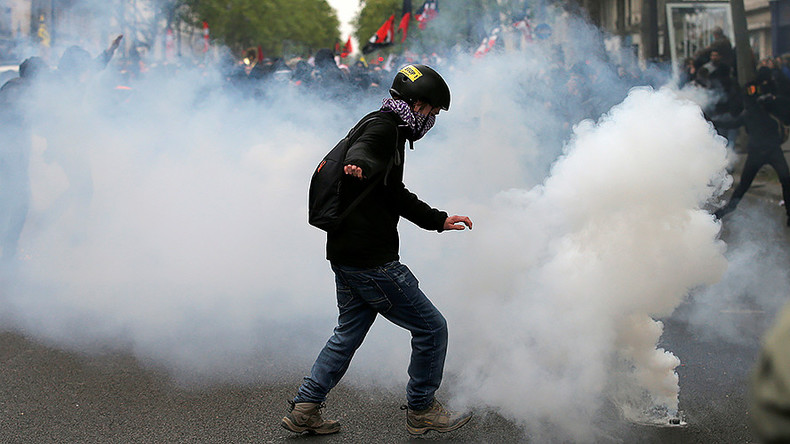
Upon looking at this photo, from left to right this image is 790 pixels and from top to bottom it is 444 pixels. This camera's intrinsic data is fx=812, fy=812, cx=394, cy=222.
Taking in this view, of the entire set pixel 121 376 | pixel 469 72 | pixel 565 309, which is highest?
pixel 469 72

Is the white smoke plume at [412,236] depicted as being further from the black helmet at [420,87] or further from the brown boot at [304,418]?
the black helmet at [420,87]

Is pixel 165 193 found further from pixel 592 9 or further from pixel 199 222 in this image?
pixel 592 9

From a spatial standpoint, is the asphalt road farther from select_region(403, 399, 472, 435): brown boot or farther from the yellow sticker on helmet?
the yellow sticker on helmet

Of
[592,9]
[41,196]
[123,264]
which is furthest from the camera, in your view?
[592,9]

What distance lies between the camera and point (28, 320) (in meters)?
5.07

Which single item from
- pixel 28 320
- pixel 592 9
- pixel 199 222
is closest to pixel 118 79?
pixel 199 222

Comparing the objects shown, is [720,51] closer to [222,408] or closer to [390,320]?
[390,320]

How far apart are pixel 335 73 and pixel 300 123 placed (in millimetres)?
1370

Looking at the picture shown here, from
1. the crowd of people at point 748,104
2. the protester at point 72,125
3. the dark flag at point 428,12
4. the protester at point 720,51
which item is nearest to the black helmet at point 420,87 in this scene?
the protester at point 72,125

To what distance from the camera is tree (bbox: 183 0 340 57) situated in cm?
2260

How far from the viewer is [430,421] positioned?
3381mm

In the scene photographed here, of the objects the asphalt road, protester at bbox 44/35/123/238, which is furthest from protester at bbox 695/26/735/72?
protester at bbox 44/35/123/238

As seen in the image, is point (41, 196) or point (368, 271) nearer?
point (368, 271)

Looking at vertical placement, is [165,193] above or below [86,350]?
above
